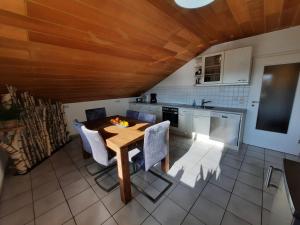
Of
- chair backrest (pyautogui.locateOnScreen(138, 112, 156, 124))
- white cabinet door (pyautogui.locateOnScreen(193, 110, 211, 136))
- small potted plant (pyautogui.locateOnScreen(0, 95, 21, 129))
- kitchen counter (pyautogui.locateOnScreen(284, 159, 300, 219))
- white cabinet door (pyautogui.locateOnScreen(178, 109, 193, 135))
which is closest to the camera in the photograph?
kitchen counter (pyautogui.locateOnScreen(284, 159, 300, 219))

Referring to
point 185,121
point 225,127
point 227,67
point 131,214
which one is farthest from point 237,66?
point 131,214

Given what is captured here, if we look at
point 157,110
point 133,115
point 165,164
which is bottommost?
point 165,164

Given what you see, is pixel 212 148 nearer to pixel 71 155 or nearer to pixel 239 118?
pixel 239 118

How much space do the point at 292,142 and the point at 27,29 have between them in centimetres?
445

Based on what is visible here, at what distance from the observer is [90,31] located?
1.68m

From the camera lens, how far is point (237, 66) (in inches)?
108

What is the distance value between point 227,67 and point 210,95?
84 centimetres

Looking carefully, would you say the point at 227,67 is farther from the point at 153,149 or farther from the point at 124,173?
Result: the point at 124,173

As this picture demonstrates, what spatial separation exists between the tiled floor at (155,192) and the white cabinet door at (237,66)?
5.17 ft

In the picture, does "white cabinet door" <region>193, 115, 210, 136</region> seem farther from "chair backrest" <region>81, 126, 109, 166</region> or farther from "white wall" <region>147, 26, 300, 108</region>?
"chair backrest" <region>81, 126, 109, 166</region>

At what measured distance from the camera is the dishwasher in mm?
2770

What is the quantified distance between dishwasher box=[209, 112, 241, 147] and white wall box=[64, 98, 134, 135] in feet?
9.90

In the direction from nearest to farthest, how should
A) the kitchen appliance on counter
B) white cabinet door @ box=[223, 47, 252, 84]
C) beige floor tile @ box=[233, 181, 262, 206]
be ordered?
beige floor tile @ box=[233, 181, 262, 206] → white cabinet door @ box=[223, 47, 252, 84] → the kitchen appliance on counter

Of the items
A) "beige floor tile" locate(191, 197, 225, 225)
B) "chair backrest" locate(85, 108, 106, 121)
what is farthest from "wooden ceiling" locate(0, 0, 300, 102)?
"beige floor tile" locate(191, 197, 225, 225)
